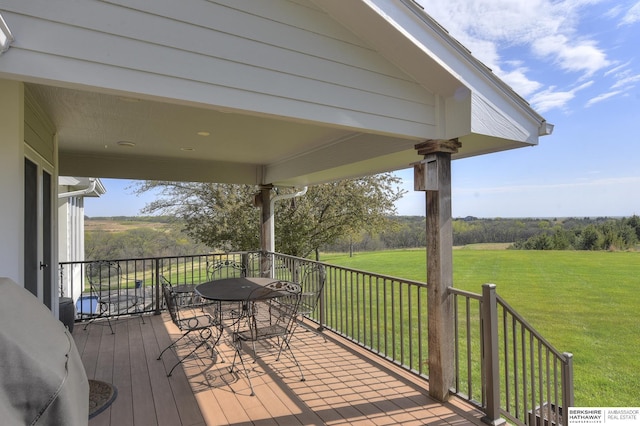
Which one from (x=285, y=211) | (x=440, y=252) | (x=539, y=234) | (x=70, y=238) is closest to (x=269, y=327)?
(x=440, y=252)

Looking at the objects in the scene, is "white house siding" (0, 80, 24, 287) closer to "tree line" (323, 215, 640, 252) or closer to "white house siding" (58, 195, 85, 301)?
"white house siding" (58, 195, 85, 301)

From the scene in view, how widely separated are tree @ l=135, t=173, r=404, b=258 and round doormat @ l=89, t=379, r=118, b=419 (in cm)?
764

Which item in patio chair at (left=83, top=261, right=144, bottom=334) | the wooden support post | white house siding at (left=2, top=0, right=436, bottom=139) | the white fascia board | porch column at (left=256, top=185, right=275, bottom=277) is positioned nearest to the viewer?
white house siding at (left=2, top=0, right=436, bottom=139)

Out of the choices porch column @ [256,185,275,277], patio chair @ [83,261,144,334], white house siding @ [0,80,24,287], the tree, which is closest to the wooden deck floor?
patio chair @ [83,261,144,334]

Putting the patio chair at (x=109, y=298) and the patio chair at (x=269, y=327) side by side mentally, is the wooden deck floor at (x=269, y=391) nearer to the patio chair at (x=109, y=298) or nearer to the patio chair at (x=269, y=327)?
the patio chair at (x=269, y=327)

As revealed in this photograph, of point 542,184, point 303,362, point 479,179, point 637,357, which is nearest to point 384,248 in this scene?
point 479,179

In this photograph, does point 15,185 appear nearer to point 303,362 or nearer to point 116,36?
point 116,36

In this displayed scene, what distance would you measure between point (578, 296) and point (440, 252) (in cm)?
1250

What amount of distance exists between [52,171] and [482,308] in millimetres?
4600

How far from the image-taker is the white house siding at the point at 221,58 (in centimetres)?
159

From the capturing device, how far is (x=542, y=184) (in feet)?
68.8

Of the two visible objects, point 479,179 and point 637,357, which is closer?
point 637,357

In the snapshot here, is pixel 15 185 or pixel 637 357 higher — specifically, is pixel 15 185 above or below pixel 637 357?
above

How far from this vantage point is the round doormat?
9.05ft
